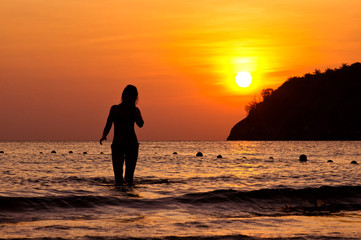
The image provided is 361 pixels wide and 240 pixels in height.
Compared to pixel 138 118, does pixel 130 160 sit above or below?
below

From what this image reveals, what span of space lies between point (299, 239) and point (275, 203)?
5.23m

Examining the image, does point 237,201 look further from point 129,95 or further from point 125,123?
point 129,95

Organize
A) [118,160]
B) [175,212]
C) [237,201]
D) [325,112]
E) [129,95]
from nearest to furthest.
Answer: [175,212] → [237,201] → [129,95] → [118,160] → [325,112]

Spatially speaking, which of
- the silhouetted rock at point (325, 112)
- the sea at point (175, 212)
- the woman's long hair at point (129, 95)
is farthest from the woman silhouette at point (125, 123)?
the silhouetted rock at point (325, 112)

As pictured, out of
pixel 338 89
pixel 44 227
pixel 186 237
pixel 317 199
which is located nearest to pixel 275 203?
pixel 317 199

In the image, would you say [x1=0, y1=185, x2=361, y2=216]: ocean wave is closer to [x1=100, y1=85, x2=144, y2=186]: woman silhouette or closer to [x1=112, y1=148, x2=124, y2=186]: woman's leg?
[x1=112, y1=148, x2=124, y2=186]: woman's leg

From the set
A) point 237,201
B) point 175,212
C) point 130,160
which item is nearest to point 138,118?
point 130,160

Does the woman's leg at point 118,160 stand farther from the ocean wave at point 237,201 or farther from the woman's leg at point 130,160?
the ocean wave at point 237,201

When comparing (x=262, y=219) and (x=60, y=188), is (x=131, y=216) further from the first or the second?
(x=60, y=188)

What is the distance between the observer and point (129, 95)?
13.6m

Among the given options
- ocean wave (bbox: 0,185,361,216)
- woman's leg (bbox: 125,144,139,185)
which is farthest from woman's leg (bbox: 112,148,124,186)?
ocean wave (bbox: 0,185,361,216)

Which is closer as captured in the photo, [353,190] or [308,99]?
[353,190]

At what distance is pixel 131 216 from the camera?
395 inches

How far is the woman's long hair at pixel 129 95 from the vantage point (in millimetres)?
13609
